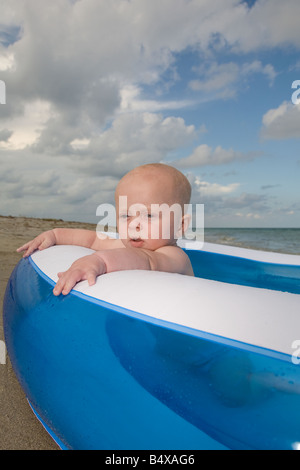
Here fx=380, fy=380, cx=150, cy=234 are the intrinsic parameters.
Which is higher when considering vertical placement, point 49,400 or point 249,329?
point 249,329

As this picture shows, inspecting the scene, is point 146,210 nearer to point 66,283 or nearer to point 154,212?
point 154,212

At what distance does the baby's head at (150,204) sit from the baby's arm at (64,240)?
315 mm

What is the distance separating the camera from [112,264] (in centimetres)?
132

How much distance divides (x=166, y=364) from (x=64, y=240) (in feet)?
4.15

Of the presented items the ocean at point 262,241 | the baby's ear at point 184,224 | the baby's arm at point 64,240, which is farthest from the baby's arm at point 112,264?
the ocean at point 262,241

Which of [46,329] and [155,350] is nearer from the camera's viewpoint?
[155,350]

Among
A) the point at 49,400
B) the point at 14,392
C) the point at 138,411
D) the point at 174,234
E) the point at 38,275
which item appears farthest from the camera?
the point at 174,234

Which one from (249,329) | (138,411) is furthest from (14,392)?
(249,329)

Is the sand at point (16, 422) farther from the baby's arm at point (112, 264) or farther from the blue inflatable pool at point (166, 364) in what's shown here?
the baby's arm at point (112, 264)

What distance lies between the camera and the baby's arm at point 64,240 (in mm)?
1946

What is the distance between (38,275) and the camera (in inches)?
57.2
